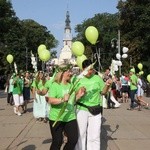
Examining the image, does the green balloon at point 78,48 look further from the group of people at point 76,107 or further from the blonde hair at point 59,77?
the blonde hair at point 59,77

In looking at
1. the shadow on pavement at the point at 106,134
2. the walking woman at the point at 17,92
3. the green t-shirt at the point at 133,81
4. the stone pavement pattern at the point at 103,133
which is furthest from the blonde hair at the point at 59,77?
the green t-shirt at the point at 133,81

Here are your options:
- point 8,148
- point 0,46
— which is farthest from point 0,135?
point 0,46

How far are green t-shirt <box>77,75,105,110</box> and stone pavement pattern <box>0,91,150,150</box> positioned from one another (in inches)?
83.2

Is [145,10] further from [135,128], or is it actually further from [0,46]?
[135,128]

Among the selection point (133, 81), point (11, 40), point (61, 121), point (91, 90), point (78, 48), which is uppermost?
point (11, 40)

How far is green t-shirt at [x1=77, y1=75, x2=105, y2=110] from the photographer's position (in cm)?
774

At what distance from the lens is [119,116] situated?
53.8ft

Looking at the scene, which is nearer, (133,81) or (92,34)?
(92,34)

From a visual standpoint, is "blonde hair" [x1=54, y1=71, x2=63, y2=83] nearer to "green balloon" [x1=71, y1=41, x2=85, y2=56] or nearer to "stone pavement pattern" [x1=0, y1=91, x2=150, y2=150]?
"green balloon" [x1=71, y1=41, x2=85, y2=56]

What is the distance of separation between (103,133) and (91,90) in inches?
168

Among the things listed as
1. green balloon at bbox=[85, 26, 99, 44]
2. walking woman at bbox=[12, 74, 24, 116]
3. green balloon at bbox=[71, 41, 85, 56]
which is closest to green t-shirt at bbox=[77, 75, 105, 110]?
green balloon at bbox=[85, 26, 99, 44]

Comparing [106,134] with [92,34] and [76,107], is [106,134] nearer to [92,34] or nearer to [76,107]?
[92,34]

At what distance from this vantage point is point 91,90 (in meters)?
7.76

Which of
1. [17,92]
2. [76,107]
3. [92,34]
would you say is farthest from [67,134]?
[17,92]
